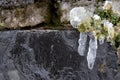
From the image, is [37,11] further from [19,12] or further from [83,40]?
[83,40]

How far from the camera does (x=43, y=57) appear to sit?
113 centimetres

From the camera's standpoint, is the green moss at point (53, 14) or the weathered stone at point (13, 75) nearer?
the weathered stone at point (13, 75)

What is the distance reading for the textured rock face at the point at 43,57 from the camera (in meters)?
→ 1.12

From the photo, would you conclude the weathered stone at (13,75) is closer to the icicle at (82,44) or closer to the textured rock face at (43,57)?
the textured rock face at (43,57)

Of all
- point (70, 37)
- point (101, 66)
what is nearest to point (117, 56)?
point (101, 66)

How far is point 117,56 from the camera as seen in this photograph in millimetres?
1226

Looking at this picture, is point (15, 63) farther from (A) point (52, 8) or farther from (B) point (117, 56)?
(B) point (117, 56)

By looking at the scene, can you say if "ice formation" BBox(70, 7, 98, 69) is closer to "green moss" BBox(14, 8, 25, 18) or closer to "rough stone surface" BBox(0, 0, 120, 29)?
"rough stone surface" BBox(0, 0, 120, 29)

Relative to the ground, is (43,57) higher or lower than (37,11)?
lower

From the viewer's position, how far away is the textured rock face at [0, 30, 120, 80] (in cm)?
112

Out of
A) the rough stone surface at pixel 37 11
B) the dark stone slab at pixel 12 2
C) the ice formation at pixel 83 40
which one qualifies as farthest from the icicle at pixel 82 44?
the dark stone slab at pixel 12 2

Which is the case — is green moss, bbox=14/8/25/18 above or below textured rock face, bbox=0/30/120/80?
above

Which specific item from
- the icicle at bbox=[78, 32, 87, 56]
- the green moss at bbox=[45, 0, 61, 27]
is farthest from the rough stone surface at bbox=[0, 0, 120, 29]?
the icicle at bbox=[78, 32, 87, 56]

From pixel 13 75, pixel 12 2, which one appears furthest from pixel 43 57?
pixel 12 2
